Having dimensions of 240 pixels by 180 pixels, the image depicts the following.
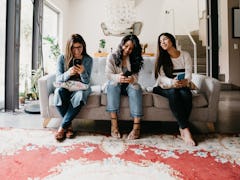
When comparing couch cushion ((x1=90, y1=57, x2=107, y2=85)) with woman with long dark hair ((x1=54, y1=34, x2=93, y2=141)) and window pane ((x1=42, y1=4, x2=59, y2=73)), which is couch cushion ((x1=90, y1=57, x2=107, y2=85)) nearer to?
woman with long dark hair ((x1=54, y1=34, x2=93, y2=141))

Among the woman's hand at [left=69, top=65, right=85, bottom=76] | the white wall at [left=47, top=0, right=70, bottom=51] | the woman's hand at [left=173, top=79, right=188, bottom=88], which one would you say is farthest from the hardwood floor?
the white wall at [left=47, top=0, right=70, bottom=51]

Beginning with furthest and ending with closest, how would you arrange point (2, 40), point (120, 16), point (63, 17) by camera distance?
1. point (120, 16)
2. point (63, 17)
3. point (2, 40)

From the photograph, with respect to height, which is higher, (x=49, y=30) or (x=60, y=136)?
(x=49, y=30)

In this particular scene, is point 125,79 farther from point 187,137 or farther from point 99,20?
point 99,20

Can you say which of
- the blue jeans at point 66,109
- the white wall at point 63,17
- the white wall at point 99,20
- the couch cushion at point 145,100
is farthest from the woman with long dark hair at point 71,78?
the white wall at point 99,20

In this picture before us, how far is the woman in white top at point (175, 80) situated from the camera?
1.91m

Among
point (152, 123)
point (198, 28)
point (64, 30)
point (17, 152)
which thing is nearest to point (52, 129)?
point (17, 152)

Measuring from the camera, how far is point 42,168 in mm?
1337

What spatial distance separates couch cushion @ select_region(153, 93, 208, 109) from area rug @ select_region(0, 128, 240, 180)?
275mm

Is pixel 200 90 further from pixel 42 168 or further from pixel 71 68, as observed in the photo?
pixel 42 168

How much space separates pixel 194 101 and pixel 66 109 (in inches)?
46.3

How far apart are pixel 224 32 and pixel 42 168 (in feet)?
17.7

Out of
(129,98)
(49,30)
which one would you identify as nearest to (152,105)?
(129,98)

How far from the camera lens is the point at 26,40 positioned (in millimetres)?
4047
